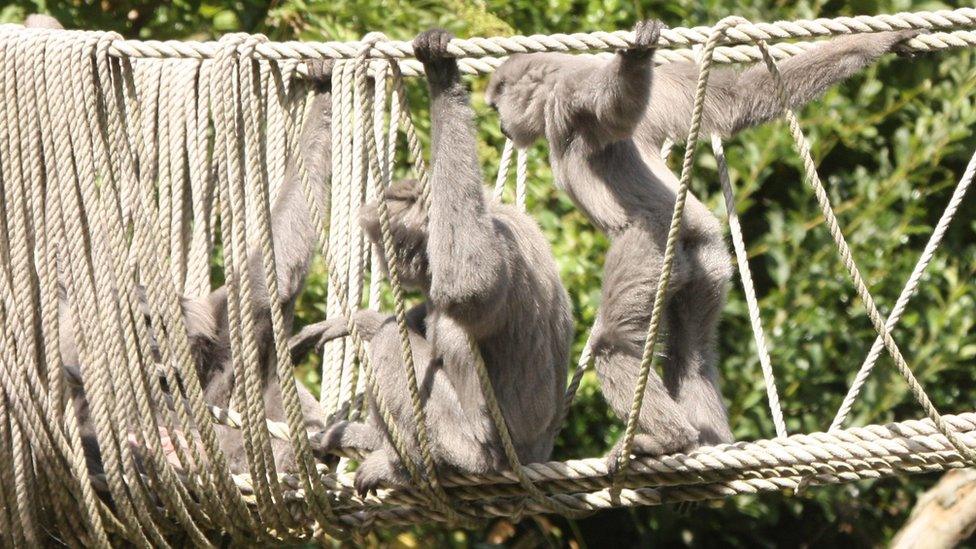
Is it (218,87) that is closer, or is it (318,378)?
(218,87)

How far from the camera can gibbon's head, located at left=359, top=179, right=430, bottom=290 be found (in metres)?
5.41

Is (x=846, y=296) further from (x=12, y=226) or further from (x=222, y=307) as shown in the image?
(x=12, y=226)

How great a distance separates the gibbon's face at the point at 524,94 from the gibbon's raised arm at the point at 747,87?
1.96ft

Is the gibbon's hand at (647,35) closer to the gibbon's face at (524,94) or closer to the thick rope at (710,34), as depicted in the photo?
the thick rope at (710,34)

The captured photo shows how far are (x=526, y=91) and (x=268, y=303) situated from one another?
1.46m

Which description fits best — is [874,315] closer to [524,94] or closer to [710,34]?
[710,34]

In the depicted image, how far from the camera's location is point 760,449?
5168 mm

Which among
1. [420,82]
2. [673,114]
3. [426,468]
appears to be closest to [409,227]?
[426,468]

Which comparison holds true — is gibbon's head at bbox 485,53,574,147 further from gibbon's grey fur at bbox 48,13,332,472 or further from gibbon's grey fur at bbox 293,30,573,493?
gibbon's grey fur at bbox 48,13,332,472

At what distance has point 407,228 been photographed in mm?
5402

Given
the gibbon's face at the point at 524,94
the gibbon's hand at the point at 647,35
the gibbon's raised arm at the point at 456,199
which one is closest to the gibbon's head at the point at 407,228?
the gibbon's raised arm at the point at 456,199

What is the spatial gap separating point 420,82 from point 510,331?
294cm

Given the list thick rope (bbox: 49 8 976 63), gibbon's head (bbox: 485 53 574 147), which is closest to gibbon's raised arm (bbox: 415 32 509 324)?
thick rope (bbox: 49 8 976 63)

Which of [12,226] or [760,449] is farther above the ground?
[12,226]
